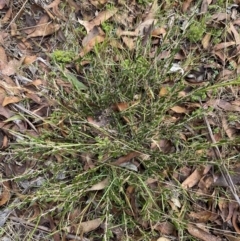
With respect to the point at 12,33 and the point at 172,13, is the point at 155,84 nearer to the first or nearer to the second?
the point at 172,13

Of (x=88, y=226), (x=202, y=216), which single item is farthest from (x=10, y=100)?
(x=202, y=216)

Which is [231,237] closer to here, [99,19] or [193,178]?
[193,178]

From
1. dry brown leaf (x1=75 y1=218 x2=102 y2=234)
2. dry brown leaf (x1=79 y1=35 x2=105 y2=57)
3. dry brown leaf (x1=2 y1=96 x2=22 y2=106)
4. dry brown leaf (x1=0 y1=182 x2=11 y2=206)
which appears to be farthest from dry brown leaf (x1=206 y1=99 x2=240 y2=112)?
dry brown leaf (x1=0 y1=182 x2=11 y2=206)

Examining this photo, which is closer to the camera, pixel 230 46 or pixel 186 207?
pixel 186 207

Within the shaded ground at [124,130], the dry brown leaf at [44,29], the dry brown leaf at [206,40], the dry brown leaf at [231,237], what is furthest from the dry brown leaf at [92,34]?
the dry brown leaf at [231,237]

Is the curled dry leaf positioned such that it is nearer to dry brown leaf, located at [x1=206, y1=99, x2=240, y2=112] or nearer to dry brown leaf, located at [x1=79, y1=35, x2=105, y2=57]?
dry brown leaf, located at [x1=206, y1=99, x2=240, y2=112]

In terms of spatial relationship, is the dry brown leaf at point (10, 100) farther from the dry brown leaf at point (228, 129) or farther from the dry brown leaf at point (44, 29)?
the dry brown leaf at point (228, 129)

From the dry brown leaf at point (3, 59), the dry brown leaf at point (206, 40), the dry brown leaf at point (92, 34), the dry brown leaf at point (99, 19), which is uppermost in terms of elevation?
the dry brown leaf at point (99, 19)

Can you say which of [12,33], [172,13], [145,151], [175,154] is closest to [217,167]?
Answer: [175,154]
